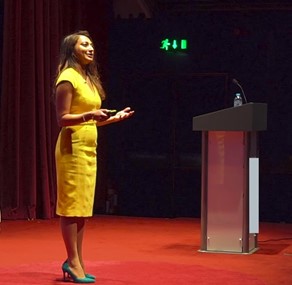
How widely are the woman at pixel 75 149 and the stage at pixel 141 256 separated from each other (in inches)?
10.5

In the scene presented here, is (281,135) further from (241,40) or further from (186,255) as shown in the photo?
(186,255)

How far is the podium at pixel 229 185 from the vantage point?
5.62 metres

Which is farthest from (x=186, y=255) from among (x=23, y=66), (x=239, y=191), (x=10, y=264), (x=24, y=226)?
(x=23, y=66)

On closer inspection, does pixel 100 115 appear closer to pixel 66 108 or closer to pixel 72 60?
pixel 66 108

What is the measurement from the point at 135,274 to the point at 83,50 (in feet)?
4.33

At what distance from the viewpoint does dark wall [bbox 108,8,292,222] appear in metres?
8.43

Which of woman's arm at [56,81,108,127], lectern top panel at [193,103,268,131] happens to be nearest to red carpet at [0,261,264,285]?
woman's arm at [56,81,108,127]

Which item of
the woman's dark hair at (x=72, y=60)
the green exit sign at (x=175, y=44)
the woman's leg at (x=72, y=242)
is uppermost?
the green exit sign at (x=175, y=44)

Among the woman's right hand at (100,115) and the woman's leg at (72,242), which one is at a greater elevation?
the woman's right hand at (100,115)

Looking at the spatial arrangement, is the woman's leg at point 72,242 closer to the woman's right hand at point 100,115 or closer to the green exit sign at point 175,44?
the woman's right hand at point 100,115

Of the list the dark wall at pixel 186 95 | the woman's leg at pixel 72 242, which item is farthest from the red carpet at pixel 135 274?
the dark wall at pixel 186 95

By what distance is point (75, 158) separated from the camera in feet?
14.1

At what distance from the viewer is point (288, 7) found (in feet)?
27.5

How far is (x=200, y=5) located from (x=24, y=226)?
3.09m
